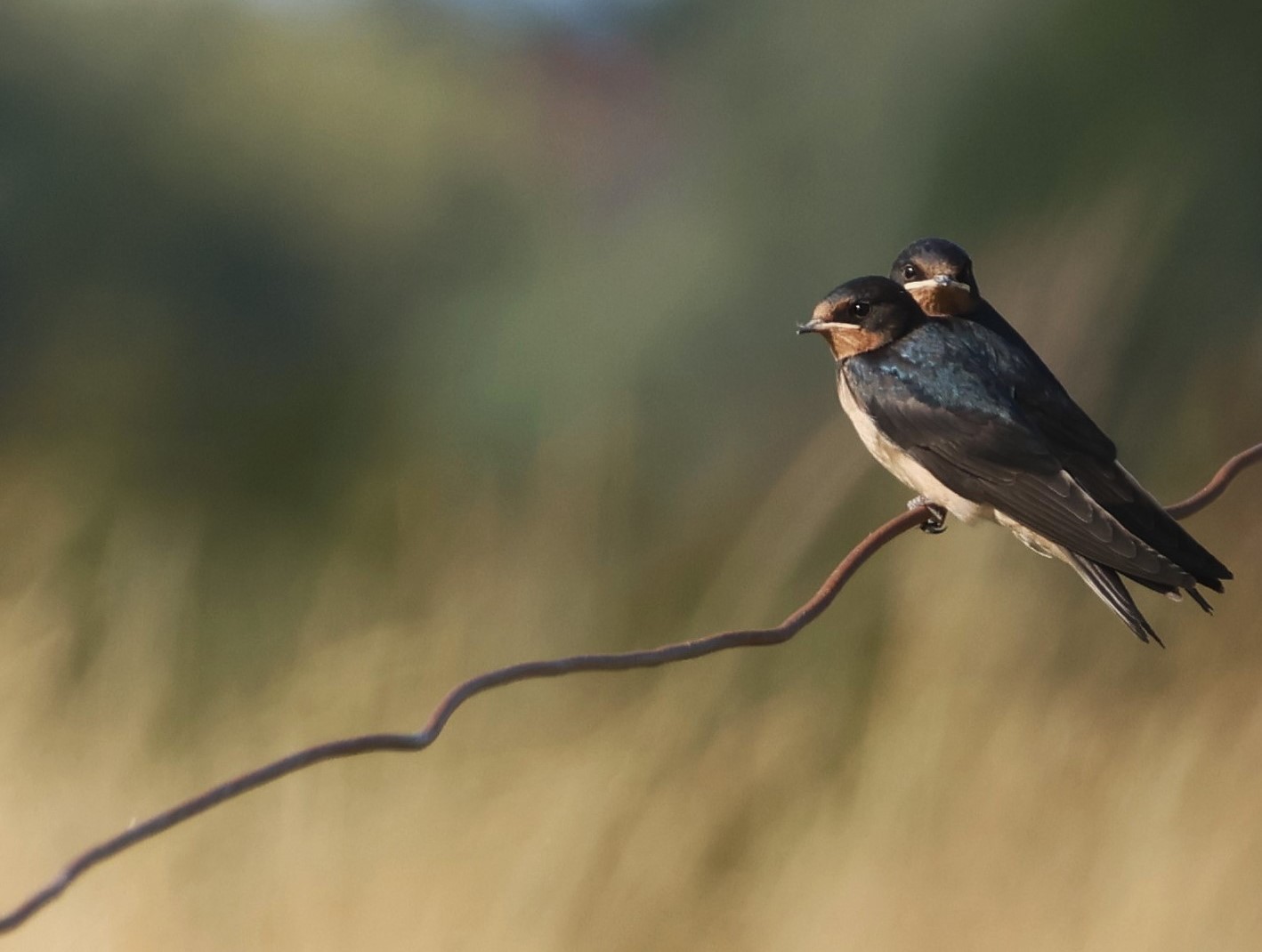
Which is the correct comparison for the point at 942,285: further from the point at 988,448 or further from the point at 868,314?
the point at 988,448

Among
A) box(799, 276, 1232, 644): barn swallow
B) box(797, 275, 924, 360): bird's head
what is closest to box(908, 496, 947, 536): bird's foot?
box(799, 276, 1232, 644): barn swallow

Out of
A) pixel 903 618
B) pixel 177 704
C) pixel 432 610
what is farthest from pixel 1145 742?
pixel 177 704

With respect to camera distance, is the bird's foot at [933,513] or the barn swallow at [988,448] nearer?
the barn swallow at [988,448]

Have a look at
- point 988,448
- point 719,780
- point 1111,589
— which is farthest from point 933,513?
point 719,780

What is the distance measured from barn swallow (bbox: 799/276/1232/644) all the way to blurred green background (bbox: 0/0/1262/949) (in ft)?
1.63

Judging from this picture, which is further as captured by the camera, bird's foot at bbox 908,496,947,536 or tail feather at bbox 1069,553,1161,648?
bird's foot at bbox 908,496,947,536

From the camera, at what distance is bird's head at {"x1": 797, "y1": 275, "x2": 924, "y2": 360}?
6.57ft

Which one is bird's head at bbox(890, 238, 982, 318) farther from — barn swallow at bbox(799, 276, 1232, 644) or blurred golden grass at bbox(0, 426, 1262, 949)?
blurred golden grass at bbox(0, 426, 1262, 949)

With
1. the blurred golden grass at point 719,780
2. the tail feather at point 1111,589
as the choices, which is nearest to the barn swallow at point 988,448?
the tail feather at point 1111,589

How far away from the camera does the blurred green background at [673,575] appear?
2.33m

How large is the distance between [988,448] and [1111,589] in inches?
9.6

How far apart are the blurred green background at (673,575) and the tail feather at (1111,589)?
1.97 ft

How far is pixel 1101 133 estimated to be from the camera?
364cm

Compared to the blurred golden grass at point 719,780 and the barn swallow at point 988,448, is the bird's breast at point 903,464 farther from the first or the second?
the blurred golden grass at point 719,780
